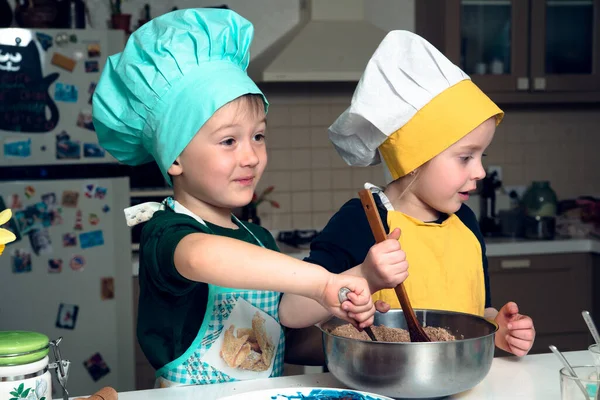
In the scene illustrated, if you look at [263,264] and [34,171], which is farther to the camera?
[34,171]

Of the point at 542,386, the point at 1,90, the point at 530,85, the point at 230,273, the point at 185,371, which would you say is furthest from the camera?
the point at 530,85

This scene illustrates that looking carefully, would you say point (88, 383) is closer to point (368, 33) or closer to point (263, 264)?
Result: point (368, 33)

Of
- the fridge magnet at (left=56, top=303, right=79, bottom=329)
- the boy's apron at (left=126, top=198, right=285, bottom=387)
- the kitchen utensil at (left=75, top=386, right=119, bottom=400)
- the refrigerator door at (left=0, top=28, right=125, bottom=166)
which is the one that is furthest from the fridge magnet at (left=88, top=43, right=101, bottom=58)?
the kitchen utensil at (left=75, top=386, right=119, bottom=400)

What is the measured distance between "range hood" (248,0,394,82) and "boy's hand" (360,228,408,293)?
2.04 meters

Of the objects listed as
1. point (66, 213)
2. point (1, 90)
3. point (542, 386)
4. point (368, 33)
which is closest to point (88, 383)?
point (66, 213)

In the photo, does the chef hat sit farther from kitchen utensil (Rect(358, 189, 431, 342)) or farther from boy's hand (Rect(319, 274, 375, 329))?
boy's hand (Rect(319, 274, 375, 329))

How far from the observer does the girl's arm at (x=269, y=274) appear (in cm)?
97

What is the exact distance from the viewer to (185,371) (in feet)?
4.11

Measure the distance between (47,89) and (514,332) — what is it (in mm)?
2096

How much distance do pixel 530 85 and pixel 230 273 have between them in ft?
8.74

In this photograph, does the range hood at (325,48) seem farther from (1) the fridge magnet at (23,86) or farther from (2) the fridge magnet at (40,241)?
(2) the fridge magnet at (40,241)

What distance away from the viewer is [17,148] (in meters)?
2.84

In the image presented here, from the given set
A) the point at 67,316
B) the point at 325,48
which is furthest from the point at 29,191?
the point at 325,48

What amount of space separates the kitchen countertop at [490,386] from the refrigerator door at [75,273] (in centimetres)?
185
